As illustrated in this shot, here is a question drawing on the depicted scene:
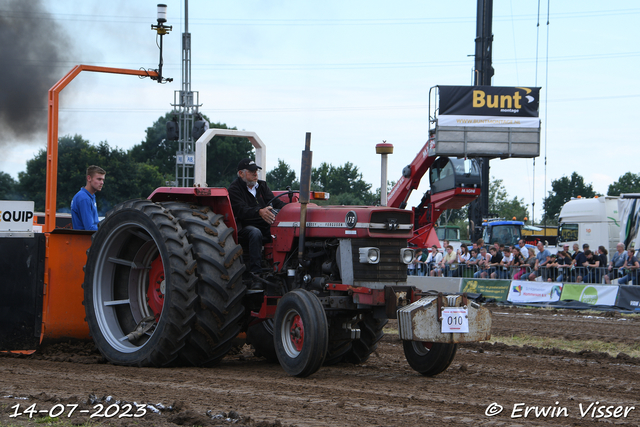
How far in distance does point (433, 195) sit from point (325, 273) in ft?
45.2

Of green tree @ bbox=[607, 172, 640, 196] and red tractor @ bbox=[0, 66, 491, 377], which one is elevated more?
green tree @ bbox=[607, 172, 640, 196]

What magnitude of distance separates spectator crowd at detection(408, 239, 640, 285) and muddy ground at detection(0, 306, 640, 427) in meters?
9.08

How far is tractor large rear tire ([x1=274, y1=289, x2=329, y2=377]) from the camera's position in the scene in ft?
20.2

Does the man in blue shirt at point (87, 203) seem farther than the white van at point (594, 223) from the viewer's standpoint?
No

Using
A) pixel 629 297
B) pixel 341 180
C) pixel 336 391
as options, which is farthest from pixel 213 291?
pixel 341 180

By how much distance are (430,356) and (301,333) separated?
1225 mm

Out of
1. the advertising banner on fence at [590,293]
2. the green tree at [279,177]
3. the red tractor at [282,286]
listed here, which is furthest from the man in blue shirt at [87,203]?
the green tree at [279,177]

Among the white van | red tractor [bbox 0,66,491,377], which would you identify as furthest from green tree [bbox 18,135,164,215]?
red tractor [bbox 0,66,491,377]

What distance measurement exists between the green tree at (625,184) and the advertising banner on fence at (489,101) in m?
63.6

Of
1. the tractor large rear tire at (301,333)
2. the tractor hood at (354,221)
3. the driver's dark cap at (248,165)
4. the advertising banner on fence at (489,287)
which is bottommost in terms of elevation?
the advertising banner on fence at (489,287)

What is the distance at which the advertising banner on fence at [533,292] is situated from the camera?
17266mm

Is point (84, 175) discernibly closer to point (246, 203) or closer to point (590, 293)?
point (590, 293)

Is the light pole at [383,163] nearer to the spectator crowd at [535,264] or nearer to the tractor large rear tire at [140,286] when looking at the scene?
the tractor large rear tire at [140,286]

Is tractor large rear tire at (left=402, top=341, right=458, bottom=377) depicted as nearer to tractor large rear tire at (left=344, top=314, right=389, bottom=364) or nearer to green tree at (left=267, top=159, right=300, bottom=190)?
tractor large rear tire at (left=344, top=314, right=389, bottom=364)
